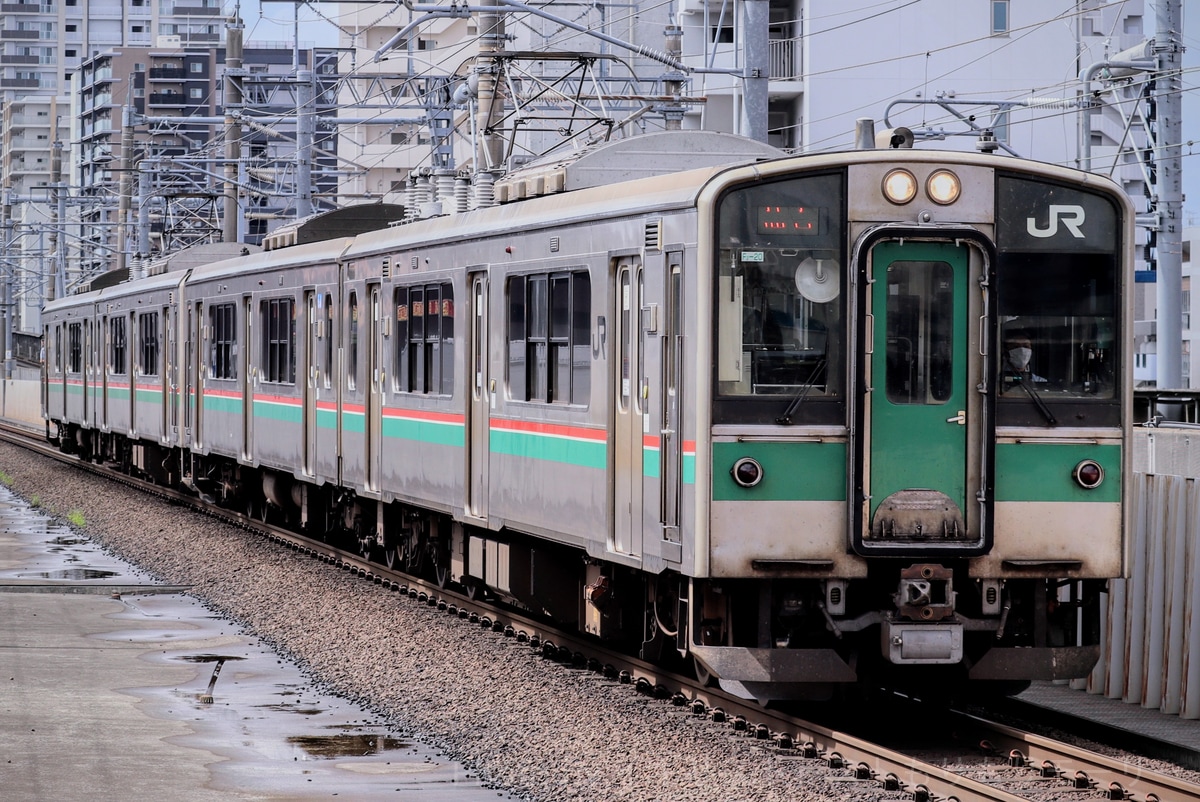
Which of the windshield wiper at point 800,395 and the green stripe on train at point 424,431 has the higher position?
the windshield wiper at point 800,395

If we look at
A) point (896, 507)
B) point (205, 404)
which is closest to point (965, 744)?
point (896, 507)

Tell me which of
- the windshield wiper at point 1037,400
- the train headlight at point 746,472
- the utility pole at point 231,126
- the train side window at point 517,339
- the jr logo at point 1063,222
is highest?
the utility pole at point 231,126

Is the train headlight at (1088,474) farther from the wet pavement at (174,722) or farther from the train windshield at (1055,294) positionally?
the wet pavement at (174,722)

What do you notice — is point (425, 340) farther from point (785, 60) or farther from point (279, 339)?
point (785, 60)

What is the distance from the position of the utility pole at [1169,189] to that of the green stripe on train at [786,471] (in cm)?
1251

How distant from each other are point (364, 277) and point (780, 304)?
7492mm

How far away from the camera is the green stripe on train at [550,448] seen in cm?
1080

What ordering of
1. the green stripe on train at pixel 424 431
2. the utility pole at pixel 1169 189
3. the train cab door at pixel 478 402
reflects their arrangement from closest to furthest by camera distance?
the train cab door at pixel 478 402 < the green stripe on train at pixel 424 431 < the utility pole at pixel 1169 189

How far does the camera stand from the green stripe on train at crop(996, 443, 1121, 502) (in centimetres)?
942

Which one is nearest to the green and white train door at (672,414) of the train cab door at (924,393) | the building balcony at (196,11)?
the train cab door at (924,393)

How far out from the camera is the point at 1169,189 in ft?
70.3

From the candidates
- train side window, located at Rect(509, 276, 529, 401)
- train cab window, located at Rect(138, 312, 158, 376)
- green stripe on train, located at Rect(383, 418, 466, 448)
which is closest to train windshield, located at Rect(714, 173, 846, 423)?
train side window, located at Rect(509, 276, 529, 401)

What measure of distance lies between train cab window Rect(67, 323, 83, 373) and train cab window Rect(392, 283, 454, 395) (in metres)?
20.2

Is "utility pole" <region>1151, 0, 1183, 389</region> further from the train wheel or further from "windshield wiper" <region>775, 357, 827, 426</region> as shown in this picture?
"windshield wiper" <region>775, 357, 827, 426</region>
